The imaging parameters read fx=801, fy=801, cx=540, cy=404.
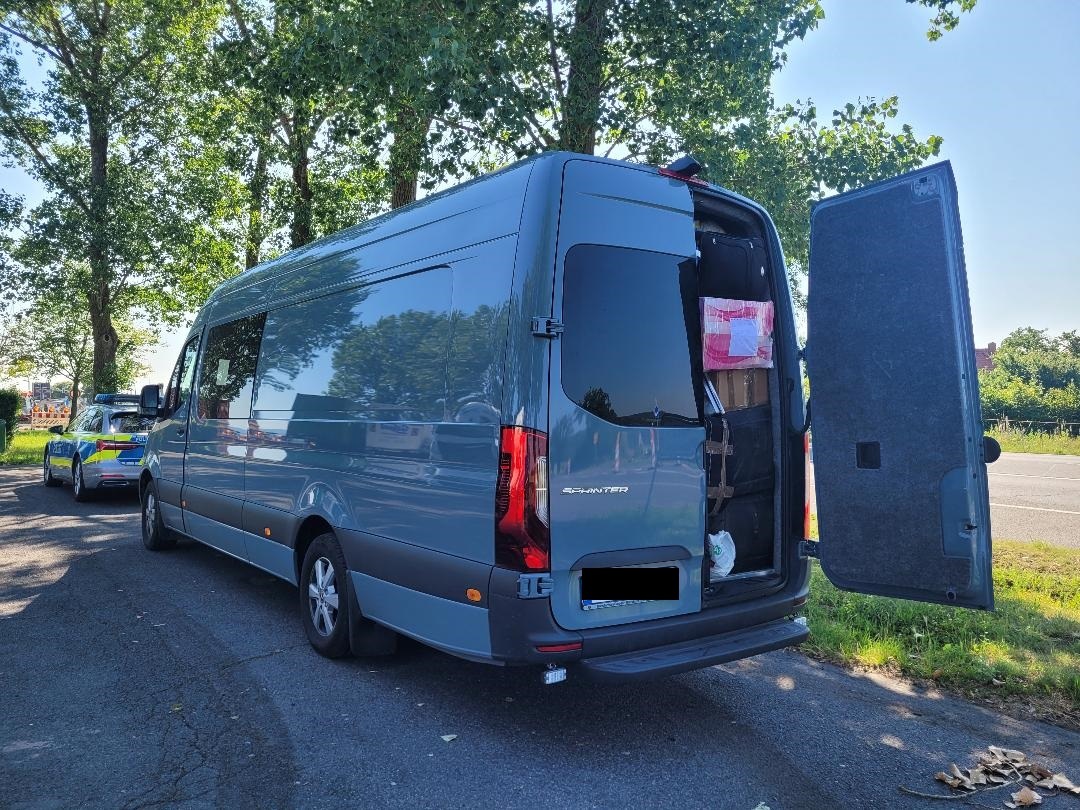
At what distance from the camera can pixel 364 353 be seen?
4.73 metres

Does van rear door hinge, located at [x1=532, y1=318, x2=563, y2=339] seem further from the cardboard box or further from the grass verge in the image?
the grass verge

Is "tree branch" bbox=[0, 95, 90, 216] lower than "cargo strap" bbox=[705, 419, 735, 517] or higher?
higher

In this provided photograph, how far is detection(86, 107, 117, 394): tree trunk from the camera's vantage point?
64.8 feet

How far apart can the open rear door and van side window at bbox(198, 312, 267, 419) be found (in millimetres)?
4206

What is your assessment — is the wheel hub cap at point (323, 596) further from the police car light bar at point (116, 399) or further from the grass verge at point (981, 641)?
the police car light bar at point (116, 399)

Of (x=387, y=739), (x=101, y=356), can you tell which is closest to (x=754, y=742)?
(x=387, y=739)

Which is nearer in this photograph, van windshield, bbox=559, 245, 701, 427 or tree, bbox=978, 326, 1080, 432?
van windshield, bbox=559, 245, 701, 427

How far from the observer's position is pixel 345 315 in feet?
16.5

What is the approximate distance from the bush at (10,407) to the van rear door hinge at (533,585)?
101ft

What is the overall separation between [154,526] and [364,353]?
508 cm

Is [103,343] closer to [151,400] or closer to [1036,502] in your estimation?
[151,400]

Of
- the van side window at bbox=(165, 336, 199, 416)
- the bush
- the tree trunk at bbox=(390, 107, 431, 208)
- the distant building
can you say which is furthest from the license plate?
the distant building

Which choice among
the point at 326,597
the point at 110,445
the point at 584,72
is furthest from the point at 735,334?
the point at 110,445

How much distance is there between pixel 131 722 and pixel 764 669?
140 inches
